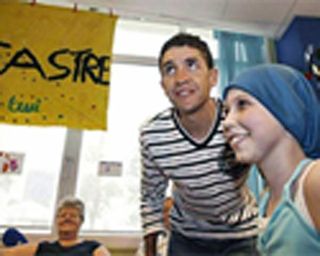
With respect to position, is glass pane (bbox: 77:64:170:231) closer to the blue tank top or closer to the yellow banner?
the yellow banner

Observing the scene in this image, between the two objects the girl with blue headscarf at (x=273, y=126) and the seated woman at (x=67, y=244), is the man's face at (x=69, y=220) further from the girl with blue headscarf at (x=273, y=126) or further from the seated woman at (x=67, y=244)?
the girl with blue headscarf at (x=273, y=126)

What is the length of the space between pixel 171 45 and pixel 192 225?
2.10 ft

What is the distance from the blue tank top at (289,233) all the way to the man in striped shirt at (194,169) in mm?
379

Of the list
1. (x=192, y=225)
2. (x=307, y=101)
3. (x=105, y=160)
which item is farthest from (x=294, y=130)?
(x=105, y=160)

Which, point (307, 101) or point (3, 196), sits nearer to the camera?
point (307, 101)

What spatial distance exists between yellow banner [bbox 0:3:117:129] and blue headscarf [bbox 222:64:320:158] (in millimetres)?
1682

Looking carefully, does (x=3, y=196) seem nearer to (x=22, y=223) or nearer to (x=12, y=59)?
(x=22, y=223)

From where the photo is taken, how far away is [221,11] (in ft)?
8.40

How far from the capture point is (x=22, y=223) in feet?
7.30

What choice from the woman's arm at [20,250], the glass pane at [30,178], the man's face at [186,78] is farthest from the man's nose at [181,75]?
the glass pane at [30,178]

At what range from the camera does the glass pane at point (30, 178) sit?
2.23 meters

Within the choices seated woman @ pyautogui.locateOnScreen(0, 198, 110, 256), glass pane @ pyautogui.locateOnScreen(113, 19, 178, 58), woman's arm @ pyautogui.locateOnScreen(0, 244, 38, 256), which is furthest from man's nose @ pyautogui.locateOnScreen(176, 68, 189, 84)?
glass pane @ pyautogui.locateOnScreen(113, 19, 178, 58)

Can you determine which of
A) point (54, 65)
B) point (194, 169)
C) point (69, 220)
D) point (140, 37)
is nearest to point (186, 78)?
point (194, 169)

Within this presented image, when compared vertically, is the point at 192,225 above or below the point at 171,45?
below
